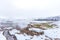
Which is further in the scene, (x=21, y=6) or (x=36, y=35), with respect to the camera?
(x=21, y=6)

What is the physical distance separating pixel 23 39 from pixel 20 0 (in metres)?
0.42

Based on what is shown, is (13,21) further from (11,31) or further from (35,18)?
(35,18)

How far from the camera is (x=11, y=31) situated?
1.21m

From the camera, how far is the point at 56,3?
128cm

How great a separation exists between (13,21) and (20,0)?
239mm

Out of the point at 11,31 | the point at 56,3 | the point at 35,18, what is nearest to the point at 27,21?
the point at 35,18

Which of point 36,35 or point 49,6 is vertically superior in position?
point 49,6

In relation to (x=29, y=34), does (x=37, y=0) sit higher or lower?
higher

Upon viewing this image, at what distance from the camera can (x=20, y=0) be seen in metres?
1.29

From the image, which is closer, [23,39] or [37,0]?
[23,39]

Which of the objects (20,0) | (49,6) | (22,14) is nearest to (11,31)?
(22,14)

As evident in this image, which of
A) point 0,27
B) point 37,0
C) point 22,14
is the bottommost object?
point 0,27

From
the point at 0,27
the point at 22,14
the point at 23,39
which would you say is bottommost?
the point at 23,39

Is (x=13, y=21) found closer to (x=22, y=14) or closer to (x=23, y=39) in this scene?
(x=22, y=14)
